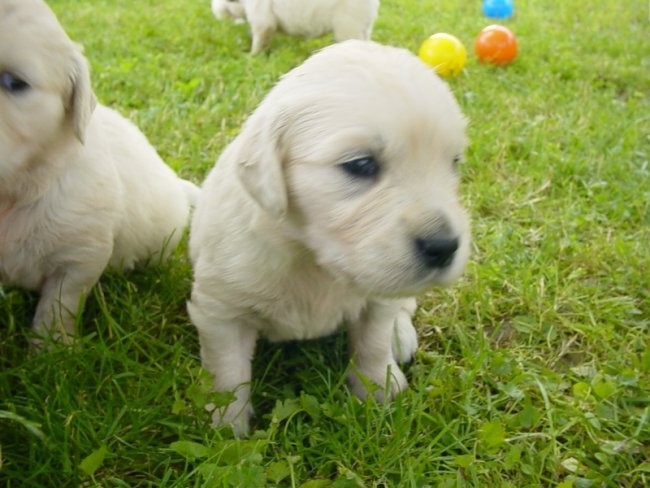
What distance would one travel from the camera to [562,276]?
11.2 ft

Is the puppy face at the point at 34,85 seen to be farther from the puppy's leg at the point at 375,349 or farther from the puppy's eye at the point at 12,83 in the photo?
the puppy's leg at the point at 375,349

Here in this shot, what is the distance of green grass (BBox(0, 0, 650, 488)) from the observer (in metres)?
2.18

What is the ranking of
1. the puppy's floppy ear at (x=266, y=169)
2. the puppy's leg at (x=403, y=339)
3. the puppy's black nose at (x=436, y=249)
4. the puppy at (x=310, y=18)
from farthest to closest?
the puppy at (x=310, y=18) → the puppy's leg at (x=403, y=339) → the puppy's floppy ear at (x=266, y=169) → the puppy's black nose at (x=436, y=249)

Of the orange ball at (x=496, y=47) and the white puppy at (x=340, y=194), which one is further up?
the white puppy at (x=340, y=194)

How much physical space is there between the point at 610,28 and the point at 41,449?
835cm

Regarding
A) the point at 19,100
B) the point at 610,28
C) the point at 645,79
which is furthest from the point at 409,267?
the point at 610,28

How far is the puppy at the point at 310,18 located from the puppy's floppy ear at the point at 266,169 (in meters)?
4.96

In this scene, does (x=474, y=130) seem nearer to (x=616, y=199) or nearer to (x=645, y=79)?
(x=616, y=199)

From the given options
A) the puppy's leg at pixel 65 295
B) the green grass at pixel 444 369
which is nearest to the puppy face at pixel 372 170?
the green grass at pixel 444 369

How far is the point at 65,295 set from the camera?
108 inches

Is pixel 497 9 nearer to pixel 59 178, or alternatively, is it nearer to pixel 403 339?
pixel 403 339

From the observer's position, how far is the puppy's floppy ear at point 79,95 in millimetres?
2439

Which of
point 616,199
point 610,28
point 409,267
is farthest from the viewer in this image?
point 610,28

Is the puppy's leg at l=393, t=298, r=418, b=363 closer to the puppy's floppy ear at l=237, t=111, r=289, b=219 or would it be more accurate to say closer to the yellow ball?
the puppy's floppy ear at l=237, t=111, r=289, b=219
